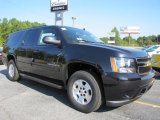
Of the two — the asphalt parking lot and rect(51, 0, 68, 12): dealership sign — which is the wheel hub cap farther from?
rect(51, 0, 68, 12): dealership sign

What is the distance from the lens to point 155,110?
5.17m

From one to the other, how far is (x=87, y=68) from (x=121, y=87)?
932 mm

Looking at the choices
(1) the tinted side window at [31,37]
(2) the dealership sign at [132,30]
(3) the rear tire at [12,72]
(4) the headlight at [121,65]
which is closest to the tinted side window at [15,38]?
(1) the tinted side window at [31,37]

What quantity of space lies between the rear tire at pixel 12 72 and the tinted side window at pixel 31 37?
1.20 metres

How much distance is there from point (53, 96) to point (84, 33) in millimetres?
1814

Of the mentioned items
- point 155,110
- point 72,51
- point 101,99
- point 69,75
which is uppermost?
point 72,51

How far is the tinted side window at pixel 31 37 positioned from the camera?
22.0ft

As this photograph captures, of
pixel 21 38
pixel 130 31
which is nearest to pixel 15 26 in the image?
pixel 130 31

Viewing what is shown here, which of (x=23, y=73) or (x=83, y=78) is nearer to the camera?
(x=83, y=78)

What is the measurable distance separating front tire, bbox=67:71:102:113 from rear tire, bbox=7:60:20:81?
3.22 metres

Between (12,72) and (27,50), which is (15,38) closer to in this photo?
(12,72)

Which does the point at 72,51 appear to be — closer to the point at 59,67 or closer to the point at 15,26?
the point at 59,67

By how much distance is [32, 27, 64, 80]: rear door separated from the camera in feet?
18.1

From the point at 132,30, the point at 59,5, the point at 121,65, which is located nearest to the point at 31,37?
the point at 121,65
